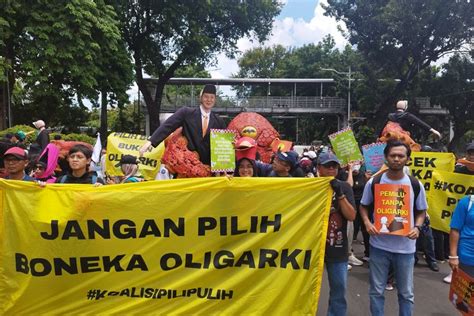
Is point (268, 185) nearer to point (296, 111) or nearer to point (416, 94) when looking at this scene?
point (416, 94)

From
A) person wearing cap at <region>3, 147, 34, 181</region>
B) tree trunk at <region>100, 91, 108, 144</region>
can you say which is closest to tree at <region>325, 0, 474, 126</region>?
tree trunk at <region>100, 91, 108, 144</region>

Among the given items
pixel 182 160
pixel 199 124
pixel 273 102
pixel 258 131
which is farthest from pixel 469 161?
pixel 273 102

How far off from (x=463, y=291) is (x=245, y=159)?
2.19m

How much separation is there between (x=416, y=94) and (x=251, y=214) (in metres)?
33.3

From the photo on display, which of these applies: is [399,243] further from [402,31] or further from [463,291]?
[402,31]

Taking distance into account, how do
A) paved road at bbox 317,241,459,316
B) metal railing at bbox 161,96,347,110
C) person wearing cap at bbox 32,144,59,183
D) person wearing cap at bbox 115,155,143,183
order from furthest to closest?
metal railing at bbox 161,96,347,110 < person wearing cap at bbox 115,155,143,183 < person wearing cap at bbox 32,144,59,183 < paved road at bbox 317,241,459,316

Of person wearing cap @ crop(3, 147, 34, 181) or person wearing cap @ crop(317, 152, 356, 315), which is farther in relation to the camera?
person wearing cap @ crop(3, 147, 34, 181)

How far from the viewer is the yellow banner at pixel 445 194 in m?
5.52

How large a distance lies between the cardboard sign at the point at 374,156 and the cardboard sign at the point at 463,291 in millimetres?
1959

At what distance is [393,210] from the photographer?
3.54m

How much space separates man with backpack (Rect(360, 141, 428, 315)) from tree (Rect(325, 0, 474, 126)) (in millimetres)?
25572

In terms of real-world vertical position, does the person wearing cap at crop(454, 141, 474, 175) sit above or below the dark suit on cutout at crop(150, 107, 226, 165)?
below

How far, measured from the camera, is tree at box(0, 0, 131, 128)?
53.7 ft

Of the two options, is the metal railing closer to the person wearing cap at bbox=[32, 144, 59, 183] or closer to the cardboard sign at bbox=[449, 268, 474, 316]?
the person wearing cap at bbox=[32, 144, 59, 183]
